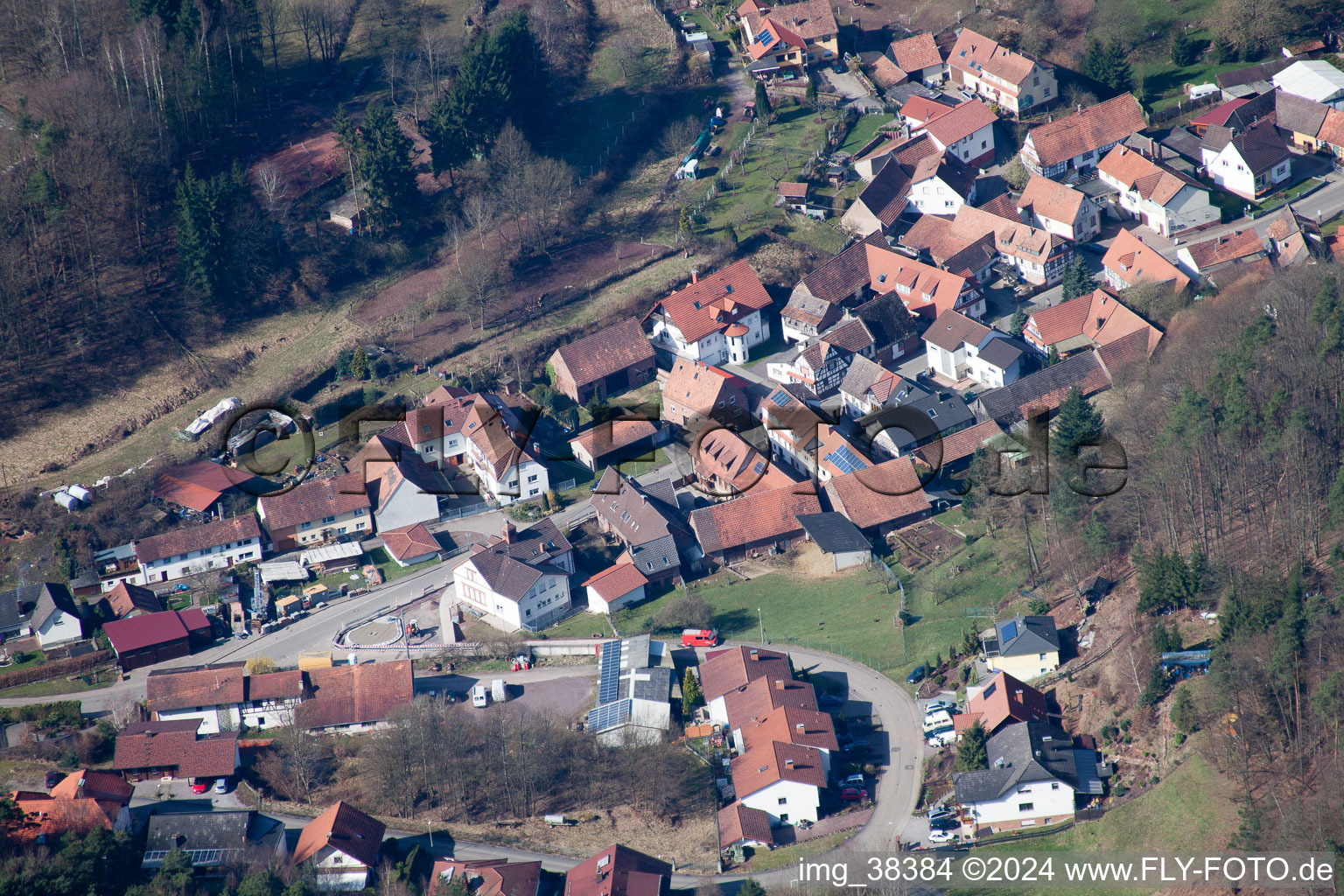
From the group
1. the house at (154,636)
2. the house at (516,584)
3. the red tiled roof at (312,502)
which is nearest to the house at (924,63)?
the house at (516,584)

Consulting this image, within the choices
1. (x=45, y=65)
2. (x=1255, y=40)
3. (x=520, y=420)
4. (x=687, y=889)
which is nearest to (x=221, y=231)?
(x=45, y=65)

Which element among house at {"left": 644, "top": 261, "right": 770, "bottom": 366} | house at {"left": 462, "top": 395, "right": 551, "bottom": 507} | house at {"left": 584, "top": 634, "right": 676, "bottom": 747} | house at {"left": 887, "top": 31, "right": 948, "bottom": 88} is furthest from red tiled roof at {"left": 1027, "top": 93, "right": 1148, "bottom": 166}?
house at {"left": 584, "top": 634, "right": 676, "bottom": 747}

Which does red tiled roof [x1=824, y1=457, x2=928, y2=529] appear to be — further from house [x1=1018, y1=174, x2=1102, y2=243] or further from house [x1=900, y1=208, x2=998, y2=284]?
house [x1=1018, y1=174, x2=1102, y2=243]

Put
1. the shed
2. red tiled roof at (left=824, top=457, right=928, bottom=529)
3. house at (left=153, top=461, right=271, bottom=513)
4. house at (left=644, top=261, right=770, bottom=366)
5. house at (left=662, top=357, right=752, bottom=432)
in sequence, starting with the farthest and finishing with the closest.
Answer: house at (left=644, top=261, right=770, bottom=366), house at (left=662, top=357, right=752, bottom=432), house at (left=153, top=461, right=271, bottom=513), red tiled roof at (left=824, top=457, right=928, bottom=529), the shed

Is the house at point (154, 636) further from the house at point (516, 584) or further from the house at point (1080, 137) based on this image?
the house at point (1080, 137)

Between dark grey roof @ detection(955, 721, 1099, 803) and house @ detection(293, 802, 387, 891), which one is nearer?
dark grey roof @ detection(955, 721, 1099, 803)

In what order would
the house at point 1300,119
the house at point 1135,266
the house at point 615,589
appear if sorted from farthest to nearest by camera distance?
1. the house at point 1300,119
2. the house at point 1135,266
3. the house at point 615,589
